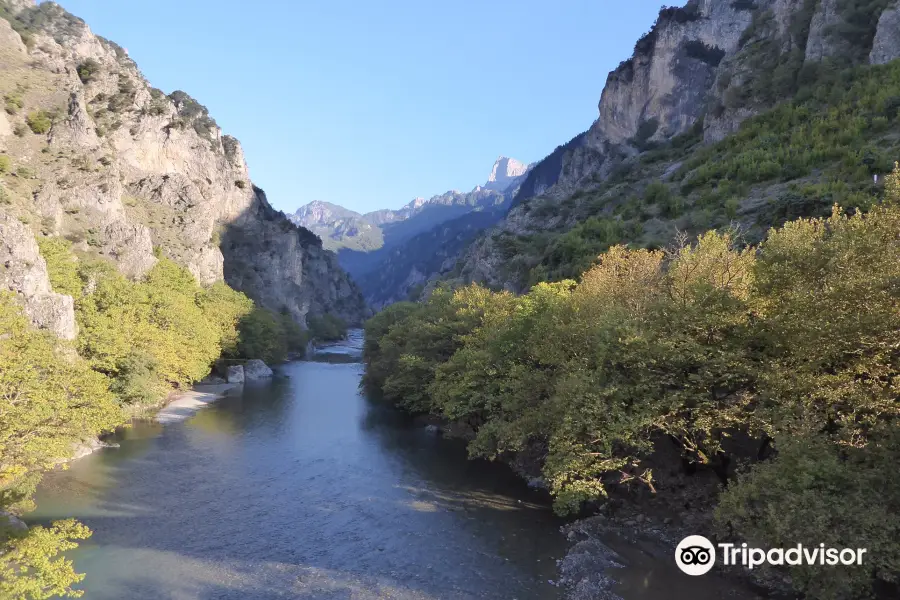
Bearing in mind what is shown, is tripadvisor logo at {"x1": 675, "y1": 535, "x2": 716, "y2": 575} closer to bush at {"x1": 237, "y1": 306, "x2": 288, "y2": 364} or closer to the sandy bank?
the sandy bank

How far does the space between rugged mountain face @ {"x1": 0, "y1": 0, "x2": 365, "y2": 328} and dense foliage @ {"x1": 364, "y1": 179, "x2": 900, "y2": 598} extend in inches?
1494

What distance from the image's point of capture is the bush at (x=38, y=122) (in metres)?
68.8

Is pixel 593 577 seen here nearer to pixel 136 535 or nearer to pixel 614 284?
pixel 614 284

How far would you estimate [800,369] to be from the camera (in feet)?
66.0

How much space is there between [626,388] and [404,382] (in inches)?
1284

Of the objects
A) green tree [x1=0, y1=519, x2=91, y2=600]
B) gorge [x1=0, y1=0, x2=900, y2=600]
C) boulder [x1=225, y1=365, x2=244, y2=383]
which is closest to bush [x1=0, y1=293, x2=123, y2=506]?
gorge [x1=0, y1=0, x2=900, y2=600]

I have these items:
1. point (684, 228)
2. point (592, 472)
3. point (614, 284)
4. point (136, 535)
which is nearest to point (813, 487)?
point (592, 472)

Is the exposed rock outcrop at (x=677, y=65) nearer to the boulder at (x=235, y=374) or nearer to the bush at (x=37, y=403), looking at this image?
the boulder at (x=235, y=374)

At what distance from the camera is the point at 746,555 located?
22.7 meters

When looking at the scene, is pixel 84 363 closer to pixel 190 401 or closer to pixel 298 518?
pixel 190 401

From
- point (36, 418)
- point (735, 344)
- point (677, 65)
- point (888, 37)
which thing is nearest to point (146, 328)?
point (36, 418)

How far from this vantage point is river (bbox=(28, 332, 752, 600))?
22188mm

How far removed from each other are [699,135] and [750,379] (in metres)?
93.3

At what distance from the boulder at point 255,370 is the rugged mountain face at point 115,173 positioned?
20146 mm
